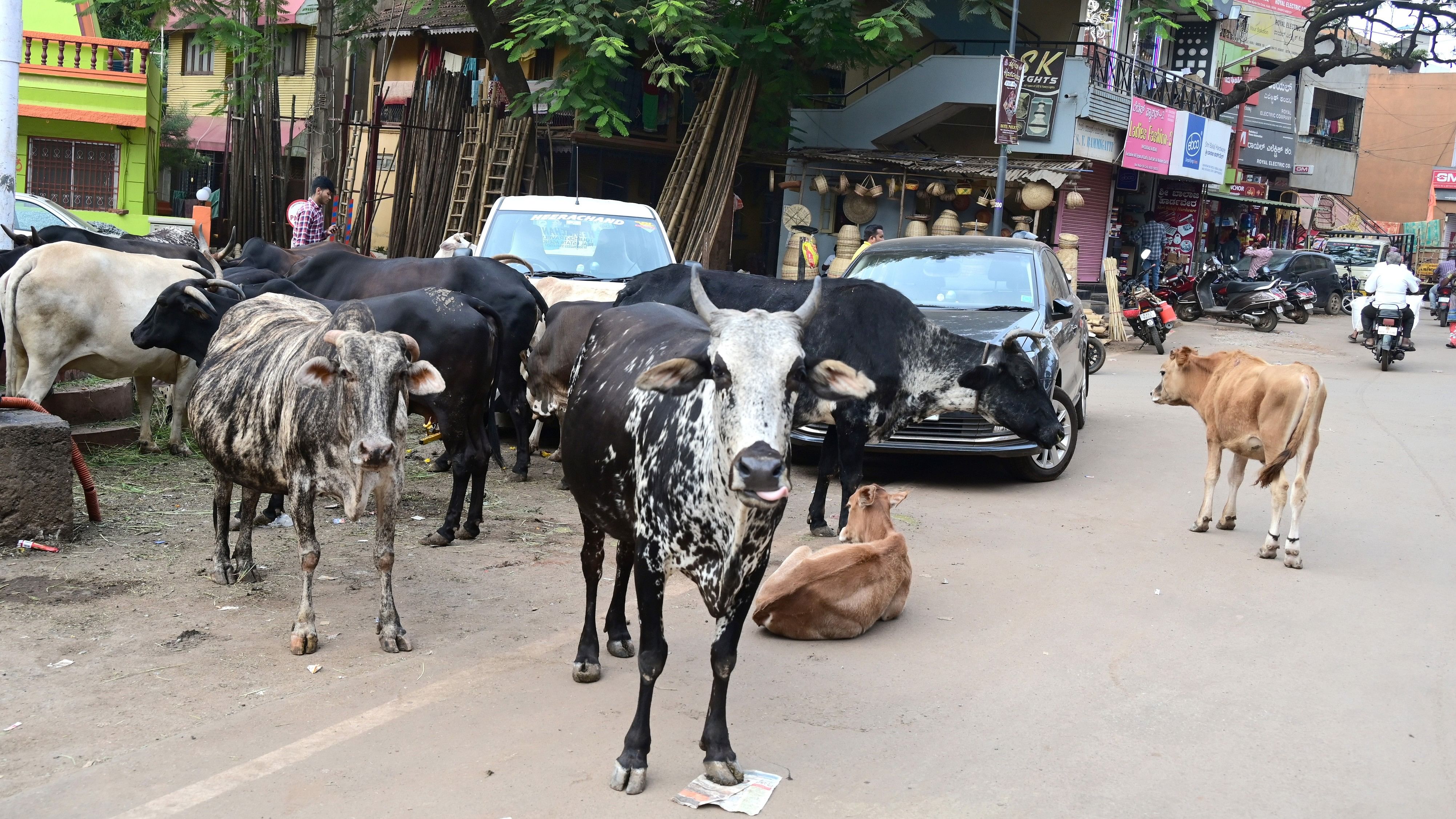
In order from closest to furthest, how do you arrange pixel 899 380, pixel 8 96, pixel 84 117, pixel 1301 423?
pixel 1301 423 → pixel 8 96 → pixel 899 380 → pixel 84 117

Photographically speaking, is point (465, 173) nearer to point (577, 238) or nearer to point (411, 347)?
point (577, 238)

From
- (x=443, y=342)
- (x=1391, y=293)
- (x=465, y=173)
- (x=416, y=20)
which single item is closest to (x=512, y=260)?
(x=443, y=342)

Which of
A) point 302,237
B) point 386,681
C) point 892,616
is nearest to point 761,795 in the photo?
point 386,681

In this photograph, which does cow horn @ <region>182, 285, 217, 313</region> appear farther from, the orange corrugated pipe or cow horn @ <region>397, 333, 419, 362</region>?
cow horn @ <region>397, 333, 419, 362</region>

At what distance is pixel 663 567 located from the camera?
441 cm

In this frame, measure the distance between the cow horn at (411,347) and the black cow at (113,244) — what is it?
4.76 metres

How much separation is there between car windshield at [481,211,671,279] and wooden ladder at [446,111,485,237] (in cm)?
874

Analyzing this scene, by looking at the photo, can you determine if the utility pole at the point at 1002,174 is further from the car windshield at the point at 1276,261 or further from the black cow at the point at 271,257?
the car windshield at the point at 1276,261

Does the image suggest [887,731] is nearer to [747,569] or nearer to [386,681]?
[747,569]

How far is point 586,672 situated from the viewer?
17.1ft

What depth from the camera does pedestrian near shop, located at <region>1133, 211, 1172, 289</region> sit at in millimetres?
28953

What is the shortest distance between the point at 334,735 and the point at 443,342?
3.25m

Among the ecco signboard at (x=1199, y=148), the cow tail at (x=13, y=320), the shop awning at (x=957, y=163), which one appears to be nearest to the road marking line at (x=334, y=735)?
the cow tail at (x=13, y=320)

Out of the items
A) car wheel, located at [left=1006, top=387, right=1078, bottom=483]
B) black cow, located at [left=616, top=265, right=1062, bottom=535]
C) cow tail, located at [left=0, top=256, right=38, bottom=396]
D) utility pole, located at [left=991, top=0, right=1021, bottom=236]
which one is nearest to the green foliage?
utility pole, located at [left=991, top=0, right=1021, bottom=236]
